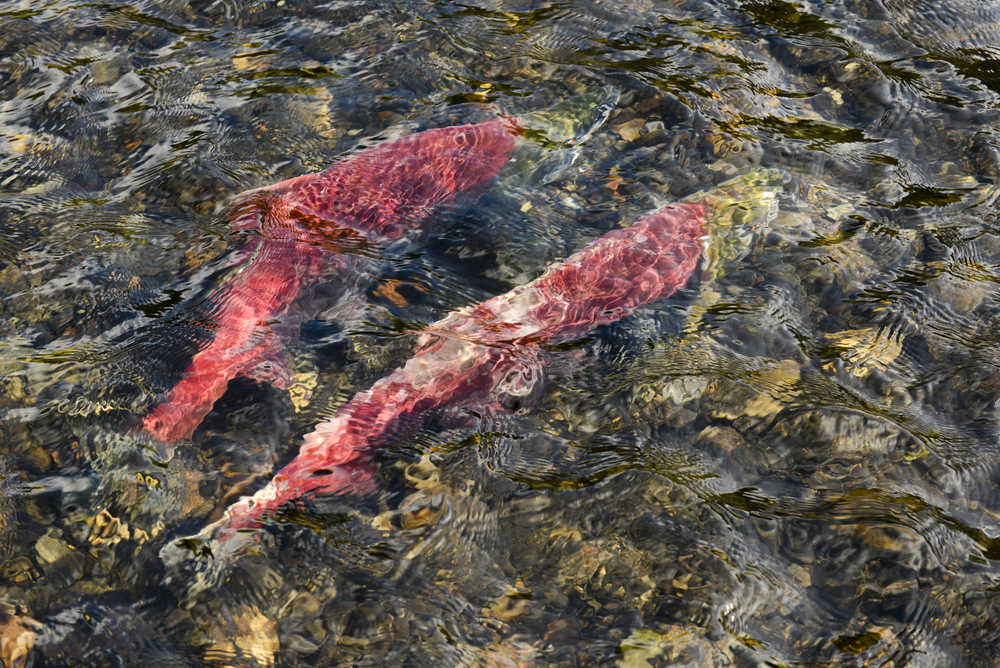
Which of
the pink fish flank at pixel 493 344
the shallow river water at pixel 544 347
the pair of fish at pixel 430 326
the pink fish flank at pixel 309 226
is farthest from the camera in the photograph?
the pink fish flank at pixel 309 226

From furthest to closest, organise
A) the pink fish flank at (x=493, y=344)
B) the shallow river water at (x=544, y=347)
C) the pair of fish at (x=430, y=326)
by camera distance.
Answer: the pair of fish at (x=430, y=326)
the pink fish flank at (x=493, y=344)
the shallow river water at (x=544, y=347)

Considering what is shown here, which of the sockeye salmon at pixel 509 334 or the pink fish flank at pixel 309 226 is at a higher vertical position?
the pink fish flank at pixel 309 226

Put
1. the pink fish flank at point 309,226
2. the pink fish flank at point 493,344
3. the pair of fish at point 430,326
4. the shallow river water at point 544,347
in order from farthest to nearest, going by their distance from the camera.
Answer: the pink fish flank at point 309,226
the pair of fish at point 430,326
the pink fish flank at point 493,344
the shallow river water at point 544,347

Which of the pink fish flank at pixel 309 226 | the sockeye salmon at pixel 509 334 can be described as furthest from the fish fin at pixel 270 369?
the sockeye salmon at pixel 509 334

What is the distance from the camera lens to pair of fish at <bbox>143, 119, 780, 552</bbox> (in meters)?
3.87

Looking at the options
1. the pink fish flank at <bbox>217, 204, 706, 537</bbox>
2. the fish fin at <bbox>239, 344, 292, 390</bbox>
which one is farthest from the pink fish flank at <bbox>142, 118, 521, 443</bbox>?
the pink fish flank at <bbox>217, 204, 706, 537</bbox>

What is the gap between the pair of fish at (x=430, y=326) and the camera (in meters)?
3.87

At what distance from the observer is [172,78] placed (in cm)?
591

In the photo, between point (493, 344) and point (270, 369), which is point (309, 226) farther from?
Result: point (493, 344)

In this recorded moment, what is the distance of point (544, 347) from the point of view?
13.9 feet

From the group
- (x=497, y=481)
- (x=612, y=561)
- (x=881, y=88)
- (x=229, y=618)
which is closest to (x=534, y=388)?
(x=497, y=481)

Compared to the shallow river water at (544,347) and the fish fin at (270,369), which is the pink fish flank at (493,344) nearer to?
the shallow river water at (544,347)

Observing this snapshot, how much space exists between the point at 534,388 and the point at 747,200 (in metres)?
1.99

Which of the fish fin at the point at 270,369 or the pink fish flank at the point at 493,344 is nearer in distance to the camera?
the pink fish flank at the point at 493,344
